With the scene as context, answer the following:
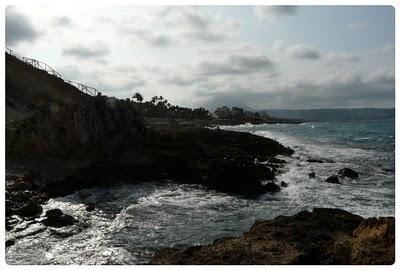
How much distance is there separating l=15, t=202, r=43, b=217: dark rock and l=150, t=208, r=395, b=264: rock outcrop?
8.77 m

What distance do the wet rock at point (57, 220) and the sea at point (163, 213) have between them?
0.39 meters

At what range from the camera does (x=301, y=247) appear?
35.9 feet

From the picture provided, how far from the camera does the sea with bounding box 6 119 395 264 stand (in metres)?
13.8

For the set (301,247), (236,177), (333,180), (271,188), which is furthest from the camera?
(333,180)

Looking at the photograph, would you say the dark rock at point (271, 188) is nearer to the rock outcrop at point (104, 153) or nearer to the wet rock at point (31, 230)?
the rock outcrop at point (104, 153)

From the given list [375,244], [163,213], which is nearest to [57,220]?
[163,213]

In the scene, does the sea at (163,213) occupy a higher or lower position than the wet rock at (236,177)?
lower

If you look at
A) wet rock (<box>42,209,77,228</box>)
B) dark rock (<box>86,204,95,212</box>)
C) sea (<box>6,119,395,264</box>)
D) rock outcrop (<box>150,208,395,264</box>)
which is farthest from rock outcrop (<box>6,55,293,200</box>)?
rock outcrop (<box>150,208,395,264</box>)

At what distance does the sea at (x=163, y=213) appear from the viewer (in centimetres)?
1384

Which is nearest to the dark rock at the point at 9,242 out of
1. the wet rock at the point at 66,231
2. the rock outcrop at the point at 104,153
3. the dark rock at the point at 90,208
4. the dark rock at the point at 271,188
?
the wet rock at the point at 66,231

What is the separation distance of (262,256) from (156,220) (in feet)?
26.2

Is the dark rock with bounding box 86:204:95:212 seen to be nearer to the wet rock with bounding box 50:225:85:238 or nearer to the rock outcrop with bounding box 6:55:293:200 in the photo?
the wet rock with bounding box 50:225:85:238

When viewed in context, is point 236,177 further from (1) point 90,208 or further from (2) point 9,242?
(2) point 9,242

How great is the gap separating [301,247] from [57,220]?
399 inches
